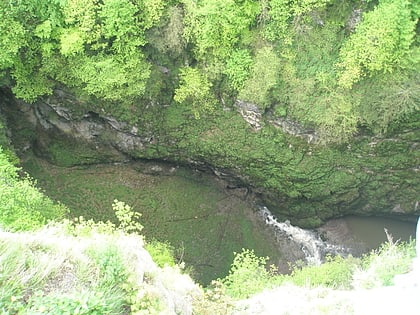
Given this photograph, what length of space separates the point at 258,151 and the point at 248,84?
3.18 m

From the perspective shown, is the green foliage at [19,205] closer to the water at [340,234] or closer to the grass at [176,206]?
the grass at [176,206]

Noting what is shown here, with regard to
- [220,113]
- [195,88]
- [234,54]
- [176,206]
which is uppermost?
[234,54]

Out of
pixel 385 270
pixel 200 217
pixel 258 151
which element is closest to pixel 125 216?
pixel 258 151

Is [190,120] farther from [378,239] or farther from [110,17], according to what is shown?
[378,239]

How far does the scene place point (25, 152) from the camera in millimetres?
18547

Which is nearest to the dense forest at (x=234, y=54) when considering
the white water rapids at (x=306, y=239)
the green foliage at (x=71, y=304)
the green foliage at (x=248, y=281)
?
the white water rapids at (x=306, y=239)

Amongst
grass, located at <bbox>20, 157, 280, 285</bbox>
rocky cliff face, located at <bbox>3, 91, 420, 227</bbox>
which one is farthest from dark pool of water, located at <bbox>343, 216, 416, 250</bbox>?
grass, located at <bbox>20, 157, 280, 285</bbox>

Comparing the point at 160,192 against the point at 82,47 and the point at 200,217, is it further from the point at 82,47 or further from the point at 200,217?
the point at 82,47

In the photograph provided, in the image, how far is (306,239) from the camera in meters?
20.0

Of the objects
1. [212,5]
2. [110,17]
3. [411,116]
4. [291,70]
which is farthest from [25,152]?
[411,116]

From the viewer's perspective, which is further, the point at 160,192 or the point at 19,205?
the point at 160,192

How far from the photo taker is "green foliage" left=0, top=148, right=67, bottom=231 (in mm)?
12086

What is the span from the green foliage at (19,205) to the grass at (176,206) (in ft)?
13.2

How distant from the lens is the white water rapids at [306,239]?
19672mm
